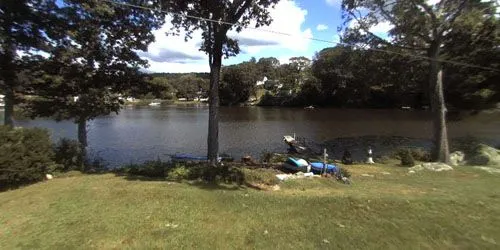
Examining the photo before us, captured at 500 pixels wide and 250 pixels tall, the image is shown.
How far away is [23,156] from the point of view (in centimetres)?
1091

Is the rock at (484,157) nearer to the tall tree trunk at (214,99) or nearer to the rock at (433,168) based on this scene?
the rock at (433,168)

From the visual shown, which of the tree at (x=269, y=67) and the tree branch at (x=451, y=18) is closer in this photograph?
the tree branch at (x=451, y=18)

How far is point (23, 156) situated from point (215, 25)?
7429 mm

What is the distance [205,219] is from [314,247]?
2.17 m

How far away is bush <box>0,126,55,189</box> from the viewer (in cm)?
1038

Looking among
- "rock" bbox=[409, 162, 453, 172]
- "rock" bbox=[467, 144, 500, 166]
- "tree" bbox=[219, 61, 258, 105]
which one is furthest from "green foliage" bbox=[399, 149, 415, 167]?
"tree" bbox=[219, 61, 258, 105]

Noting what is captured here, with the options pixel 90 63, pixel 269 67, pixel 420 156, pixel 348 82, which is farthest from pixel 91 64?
pixel 269 67

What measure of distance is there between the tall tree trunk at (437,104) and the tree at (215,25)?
9.19 metres

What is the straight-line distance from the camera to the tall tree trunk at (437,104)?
64.8 feet

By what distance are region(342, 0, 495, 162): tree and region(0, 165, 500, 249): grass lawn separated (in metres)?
10.0

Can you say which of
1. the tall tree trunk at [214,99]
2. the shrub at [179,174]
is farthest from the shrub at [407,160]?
the shrub at [179,174]

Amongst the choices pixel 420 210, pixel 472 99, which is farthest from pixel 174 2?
pixel 472 99

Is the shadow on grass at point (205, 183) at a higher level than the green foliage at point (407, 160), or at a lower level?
higher

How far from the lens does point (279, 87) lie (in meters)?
135
